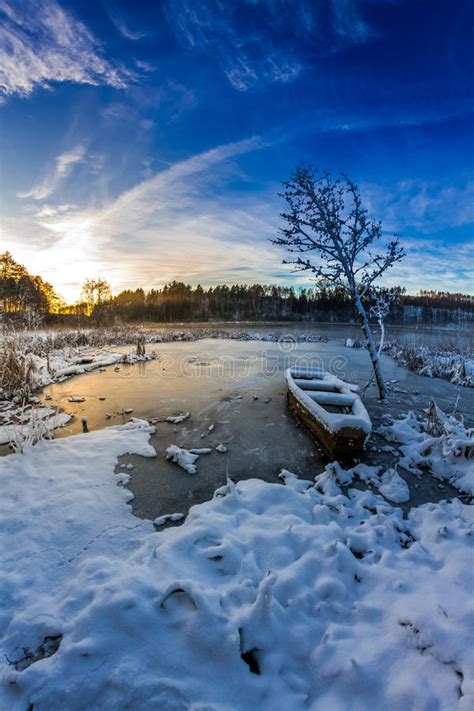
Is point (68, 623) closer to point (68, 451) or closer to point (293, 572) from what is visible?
point (293, 572)

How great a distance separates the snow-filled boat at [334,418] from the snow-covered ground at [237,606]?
4.84ft

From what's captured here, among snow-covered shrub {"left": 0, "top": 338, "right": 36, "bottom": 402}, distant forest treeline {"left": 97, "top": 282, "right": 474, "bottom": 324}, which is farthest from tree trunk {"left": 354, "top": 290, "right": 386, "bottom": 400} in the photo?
distant forest treeline {"left": 97, "top": 282, "right": 474, "bottom": 324}

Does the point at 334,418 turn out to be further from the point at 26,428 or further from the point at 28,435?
the point at 26,428

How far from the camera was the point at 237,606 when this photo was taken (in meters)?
2.71

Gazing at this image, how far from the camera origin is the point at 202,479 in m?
5.45

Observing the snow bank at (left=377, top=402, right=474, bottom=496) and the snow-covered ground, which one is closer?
the snow-covered ground

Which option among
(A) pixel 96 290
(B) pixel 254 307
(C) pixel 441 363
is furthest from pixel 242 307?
(C) pixel 441 363

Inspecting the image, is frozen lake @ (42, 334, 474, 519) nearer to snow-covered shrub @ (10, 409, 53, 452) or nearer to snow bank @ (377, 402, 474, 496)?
snow bank @ (377, 402, 474, 496)

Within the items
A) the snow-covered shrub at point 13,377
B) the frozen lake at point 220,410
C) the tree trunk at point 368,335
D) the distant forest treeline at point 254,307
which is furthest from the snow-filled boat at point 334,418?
the distant forest treeline at point 254,307

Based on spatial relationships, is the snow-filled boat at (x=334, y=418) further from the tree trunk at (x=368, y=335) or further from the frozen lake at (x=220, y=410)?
the tree trunk at (x=368, y=335)

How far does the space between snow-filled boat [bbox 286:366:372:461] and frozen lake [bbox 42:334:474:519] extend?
0.38 meters

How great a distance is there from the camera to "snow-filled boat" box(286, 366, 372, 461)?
19.4 ft

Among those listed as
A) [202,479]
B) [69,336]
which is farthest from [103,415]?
[69,336]

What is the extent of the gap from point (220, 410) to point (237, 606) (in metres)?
6.65
